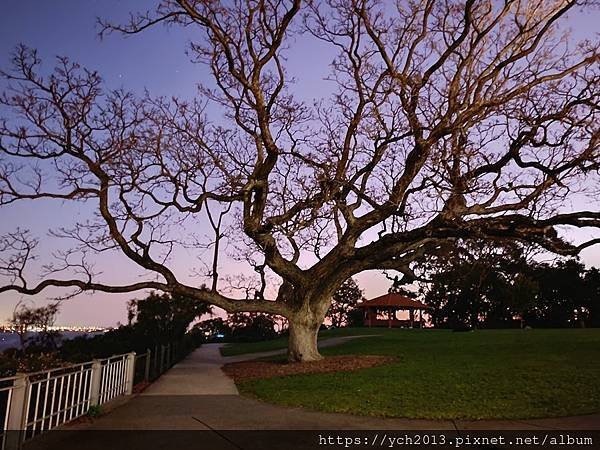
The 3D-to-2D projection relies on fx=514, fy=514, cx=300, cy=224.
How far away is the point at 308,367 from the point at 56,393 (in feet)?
27.4

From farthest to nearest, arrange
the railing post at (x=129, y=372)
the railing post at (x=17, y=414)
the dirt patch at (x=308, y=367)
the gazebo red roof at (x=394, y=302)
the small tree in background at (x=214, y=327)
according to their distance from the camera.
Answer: the small tree in background at (x=214, y=327), the gazebo red roof at (x=394, y=302), the dirt patch at (x=308, y=367), the railing post at (x=129, y=372), the railing post at (x=17, y=414)

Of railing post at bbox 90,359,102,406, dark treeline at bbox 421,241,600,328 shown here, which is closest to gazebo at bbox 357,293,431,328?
dark treeline at bbox 421,241,600,328

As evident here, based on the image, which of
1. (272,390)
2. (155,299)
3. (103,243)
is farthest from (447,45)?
(155,299)

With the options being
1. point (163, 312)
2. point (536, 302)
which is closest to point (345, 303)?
point (536, 302)

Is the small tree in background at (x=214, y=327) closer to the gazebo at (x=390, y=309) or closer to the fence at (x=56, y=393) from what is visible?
the gazebo at (x=390, y=309)

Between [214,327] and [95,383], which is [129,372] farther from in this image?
[214,327]

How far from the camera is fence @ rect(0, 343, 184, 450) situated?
6504 mm

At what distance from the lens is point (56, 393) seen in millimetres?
9328

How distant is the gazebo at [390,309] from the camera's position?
47.2 meters

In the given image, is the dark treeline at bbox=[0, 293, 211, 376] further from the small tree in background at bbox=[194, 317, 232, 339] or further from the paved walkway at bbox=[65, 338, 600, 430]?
the small tree in background at bbox=[194, 317, 232, 339]

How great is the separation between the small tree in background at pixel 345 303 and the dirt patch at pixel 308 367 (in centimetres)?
3760

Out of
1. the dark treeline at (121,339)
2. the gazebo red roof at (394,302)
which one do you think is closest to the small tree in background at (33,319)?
the dark treeline at (121,339)

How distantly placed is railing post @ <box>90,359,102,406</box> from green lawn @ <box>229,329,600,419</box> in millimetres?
3376

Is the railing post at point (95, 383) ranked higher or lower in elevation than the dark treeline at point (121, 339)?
lower
